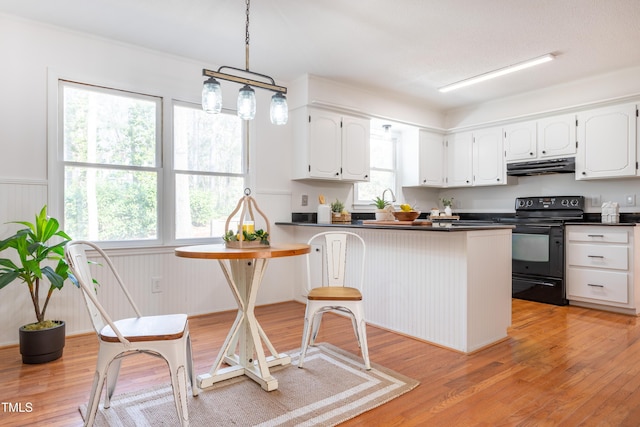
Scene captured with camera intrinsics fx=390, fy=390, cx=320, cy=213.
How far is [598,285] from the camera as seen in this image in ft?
12.8

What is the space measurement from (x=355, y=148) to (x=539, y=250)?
2.34m

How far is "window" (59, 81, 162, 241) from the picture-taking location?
10.4 ft

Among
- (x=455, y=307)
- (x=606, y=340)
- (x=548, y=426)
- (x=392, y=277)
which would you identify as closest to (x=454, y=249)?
(x=455, y=307)

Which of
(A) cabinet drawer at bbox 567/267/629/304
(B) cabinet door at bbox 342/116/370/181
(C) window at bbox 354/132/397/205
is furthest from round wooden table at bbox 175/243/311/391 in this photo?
(A) cabinet drawer at bbox 567/267/629/304

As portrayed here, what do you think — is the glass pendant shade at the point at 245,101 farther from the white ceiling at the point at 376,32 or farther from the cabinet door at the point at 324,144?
the cabinet door at the point at 324,144

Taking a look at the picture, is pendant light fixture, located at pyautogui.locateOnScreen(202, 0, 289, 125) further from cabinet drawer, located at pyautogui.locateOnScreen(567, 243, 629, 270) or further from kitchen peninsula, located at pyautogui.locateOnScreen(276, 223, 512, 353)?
cabinet drawer, located at pyautogui.locateOnScreen(567, 243, 629, 270)

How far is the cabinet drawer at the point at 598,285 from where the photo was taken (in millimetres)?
3744

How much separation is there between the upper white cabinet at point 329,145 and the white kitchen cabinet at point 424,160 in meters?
1.02

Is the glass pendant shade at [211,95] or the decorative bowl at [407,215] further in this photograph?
the decorative bowl at [407,215]

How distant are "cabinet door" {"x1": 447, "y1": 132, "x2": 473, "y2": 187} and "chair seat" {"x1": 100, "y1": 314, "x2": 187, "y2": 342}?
4501 mm

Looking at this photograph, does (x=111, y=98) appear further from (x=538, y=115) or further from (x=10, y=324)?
(x=538, y=115)

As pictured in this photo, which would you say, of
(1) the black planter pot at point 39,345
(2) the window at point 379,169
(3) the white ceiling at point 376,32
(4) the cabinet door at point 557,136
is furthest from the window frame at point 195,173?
(4) the cabinet door at point 557,136

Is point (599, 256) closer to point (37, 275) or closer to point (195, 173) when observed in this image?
point (195, 173)

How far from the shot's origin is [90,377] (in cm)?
236
